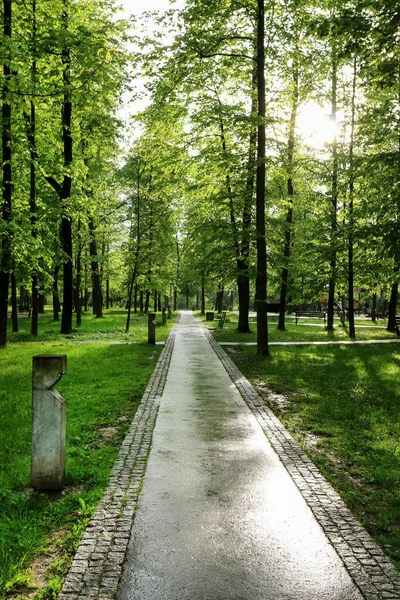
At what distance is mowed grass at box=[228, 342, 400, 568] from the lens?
160 inches

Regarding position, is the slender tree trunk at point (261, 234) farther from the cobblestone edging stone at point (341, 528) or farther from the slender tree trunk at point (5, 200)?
the cobblestone edging stone at point (341, 528)

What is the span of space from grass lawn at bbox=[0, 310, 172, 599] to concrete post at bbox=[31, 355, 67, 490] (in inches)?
5.8

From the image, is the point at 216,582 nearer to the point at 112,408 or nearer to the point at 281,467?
the point at 281,467

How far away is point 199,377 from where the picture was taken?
9.93 m

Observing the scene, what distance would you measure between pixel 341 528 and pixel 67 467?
2786mm

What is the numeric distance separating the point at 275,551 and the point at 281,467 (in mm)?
1653

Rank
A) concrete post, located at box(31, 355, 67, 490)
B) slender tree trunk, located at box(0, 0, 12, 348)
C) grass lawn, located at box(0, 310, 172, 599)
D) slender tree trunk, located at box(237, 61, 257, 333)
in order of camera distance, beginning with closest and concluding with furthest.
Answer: grass lawn, located at box(0, 310, 172, 599), concrete post, located at box(31, 355, 67, 490), slender tree trunk, located at box(0, 0, 12, 348), slender tree trunk, located at box(237, 61, 257, 333)

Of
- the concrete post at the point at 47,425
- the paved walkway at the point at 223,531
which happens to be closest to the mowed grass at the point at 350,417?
the paved walkway at the point at 223,531

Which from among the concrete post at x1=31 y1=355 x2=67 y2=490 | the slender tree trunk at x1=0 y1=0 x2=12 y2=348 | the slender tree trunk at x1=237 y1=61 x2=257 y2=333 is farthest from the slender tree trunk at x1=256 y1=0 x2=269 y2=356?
the concrete post at x1=31 y1=355 x2=67 y2=490

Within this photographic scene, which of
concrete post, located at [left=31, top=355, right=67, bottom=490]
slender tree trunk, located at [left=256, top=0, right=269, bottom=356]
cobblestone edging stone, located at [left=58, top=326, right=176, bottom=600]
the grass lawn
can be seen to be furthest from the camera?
slender tree trunk, located at [left=256, top=0, right=269, bottom=356]

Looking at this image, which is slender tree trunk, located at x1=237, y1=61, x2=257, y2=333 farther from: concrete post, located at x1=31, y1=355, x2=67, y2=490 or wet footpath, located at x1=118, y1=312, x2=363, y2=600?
concrete post, located at x1=31, y1=355, x2=67, y2=490

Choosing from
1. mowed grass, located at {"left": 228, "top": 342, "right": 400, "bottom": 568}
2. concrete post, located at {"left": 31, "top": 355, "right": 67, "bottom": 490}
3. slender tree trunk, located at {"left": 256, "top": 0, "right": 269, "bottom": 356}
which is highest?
slender tree trunk, located at {"left": 256, "top": 0, "right": 269, "bottom": 356}

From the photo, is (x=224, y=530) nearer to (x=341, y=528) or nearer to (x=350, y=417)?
(x=341, y=528)

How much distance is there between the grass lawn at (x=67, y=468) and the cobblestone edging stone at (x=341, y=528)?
195cm
